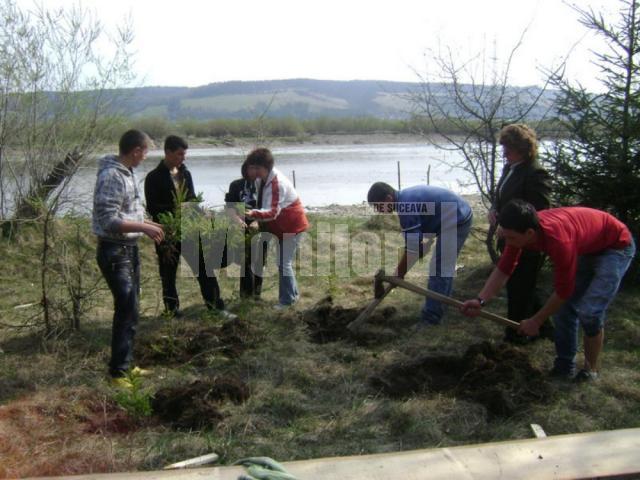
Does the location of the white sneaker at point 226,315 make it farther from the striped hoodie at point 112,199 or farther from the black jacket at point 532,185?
the black jacket at point 532,185

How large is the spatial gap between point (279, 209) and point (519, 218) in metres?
2.98

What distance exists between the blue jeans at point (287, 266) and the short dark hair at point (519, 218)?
118 inches

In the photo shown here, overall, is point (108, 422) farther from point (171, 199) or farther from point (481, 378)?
point (171, 199)

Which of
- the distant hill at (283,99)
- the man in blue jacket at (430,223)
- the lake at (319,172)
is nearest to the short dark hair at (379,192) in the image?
the man in blue jacket at (430,223)

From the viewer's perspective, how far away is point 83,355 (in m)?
5.12

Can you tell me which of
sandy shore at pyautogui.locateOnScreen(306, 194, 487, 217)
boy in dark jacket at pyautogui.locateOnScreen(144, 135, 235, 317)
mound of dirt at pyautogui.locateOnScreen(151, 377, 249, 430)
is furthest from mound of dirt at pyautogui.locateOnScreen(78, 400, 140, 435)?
sandy shore at pyautogui.locateOnScreen(306, 194, 487, 217)

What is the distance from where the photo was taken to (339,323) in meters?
5.91

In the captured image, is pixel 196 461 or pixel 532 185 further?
pixel 532 185

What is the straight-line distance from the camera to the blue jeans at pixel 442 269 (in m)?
5.68

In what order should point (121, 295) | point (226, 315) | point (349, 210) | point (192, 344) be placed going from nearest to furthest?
point (121, 295)
point (192, 344)
point (226, 315)
point (349, 210)

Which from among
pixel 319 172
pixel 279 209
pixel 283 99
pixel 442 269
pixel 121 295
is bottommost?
pixel 319 172

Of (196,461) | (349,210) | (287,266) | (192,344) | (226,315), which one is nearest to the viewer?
(196,461)

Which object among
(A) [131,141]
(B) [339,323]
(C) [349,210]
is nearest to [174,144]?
(A) [131,141]

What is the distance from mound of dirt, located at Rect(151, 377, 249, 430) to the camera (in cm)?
379
